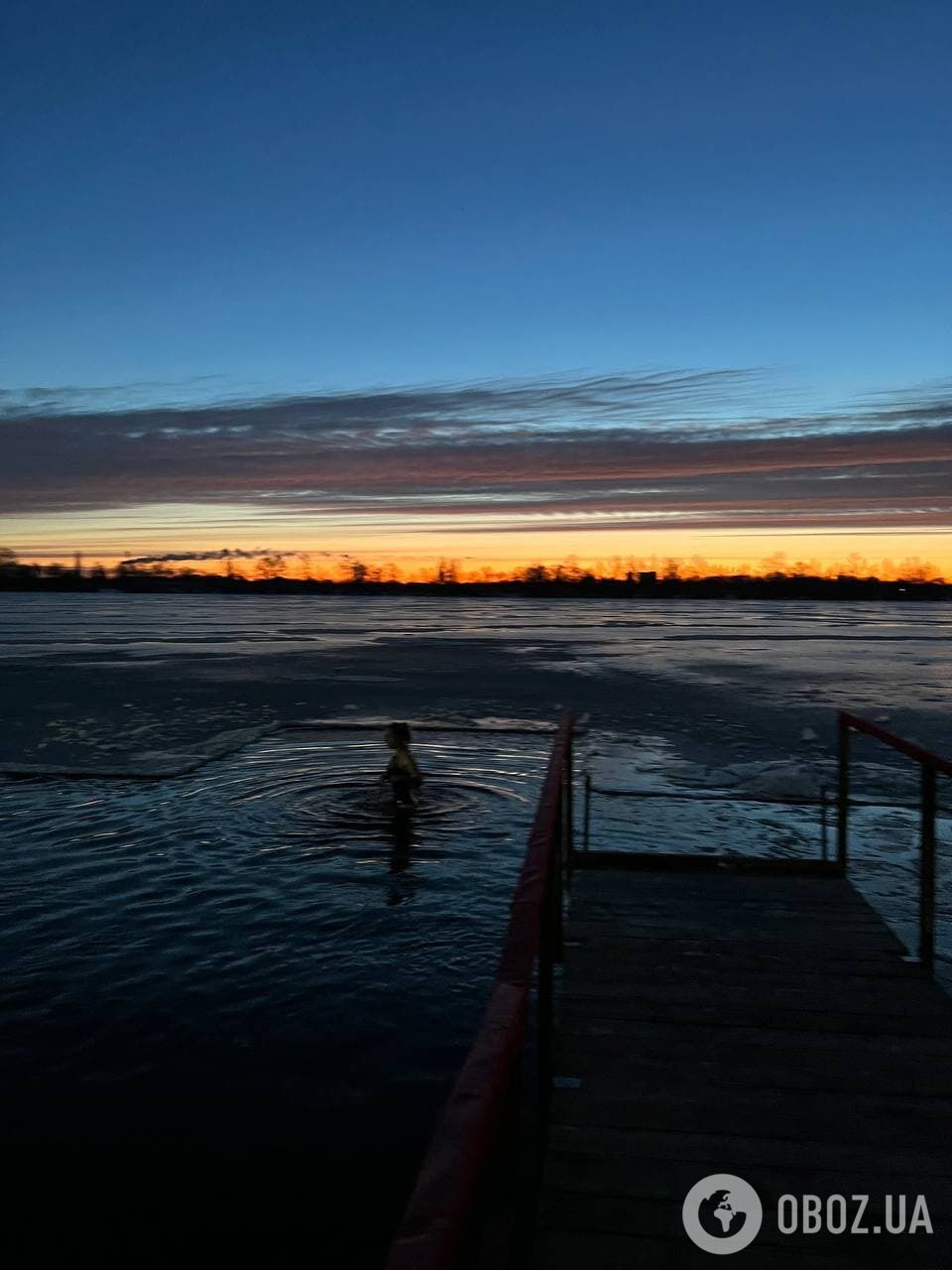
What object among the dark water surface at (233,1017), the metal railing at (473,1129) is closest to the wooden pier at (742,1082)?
the metal railing at (473,1129)

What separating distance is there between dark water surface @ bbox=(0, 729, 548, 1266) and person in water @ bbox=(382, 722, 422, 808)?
24.9 inches

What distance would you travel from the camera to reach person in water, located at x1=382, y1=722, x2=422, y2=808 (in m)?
12.7

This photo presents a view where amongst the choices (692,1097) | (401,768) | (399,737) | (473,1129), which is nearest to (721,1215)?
(692,1097)

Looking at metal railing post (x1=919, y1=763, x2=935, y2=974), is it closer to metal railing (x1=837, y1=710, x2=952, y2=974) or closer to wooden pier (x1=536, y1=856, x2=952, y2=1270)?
metal railing (x1=837, y1=710, x2=952, y2=974)

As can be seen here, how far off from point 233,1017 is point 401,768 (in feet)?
20.4

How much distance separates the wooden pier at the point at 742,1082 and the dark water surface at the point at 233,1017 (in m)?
1.55

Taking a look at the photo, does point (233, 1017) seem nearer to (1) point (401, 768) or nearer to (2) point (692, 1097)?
(2) point (692, 1097)

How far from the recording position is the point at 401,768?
42.1ft

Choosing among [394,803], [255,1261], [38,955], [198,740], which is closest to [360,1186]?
[255,1261]

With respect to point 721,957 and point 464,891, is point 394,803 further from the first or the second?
point 721,957

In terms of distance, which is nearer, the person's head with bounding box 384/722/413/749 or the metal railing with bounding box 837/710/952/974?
the metal railing with bounding box 837/710/952/974

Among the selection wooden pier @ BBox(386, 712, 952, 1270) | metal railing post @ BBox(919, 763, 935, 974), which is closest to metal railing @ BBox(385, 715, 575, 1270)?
wooden pier @ BBox(386, 712, 952, 1270)

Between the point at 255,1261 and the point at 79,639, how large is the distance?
6282 cm

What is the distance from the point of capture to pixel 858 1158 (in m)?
3.56
